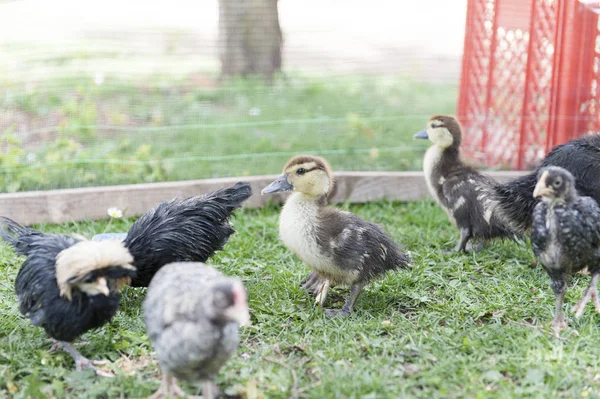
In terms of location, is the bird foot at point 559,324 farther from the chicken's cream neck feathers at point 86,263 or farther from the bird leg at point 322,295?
the chicken's cream neck feathers at point 86,263

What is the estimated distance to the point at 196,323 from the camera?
12.3 ft

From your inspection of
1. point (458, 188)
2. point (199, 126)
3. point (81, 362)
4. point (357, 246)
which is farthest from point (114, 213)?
point (458, 188)

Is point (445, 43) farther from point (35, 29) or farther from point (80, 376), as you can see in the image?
point (80, 376)

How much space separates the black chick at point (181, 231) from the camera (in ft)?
16.8

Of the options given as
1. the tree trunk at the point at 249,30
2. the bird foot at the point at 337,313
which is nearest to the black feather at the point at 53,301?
the bird foot at the point at 337,313

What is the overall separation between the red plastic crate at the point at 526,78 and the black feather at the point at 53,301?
4624 millimetres

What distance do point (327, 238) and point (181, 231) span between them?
104 cm

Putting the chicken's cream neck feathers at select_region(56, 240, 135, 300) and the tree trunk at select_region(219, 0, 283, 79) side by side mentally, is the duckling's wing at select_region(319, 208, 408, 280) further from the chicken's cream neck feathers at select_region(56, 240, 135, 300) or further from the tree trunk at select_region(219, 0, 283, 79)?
the tree trunk at select_region(219, 0, 283, 79)

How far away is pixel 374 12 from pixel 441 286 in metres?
4.44

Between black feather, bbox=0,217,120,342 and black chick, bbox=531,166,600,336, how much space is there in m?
2.63

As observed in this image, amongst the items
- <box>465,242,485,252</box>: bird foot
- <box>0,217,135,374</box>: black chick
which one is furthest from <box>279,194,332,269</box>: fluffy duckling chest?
<box>465,242,485,252</box>: bird foot

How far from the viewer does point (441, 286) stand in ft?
18.3

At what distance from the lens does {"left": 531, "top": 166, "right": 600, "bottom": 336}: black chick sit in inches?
175

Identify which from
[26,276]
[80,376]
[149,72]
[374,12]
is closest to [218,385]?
[80,376]
